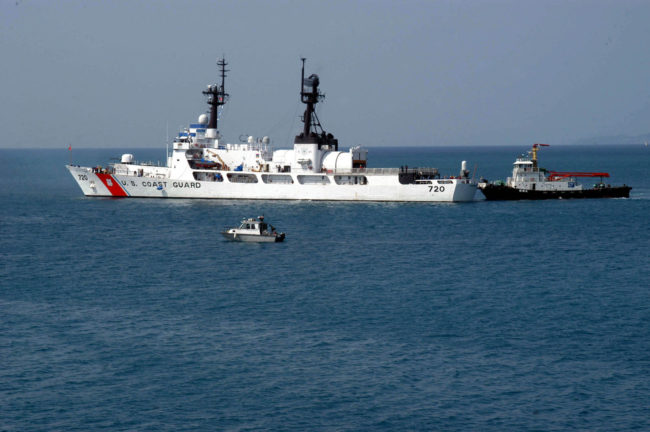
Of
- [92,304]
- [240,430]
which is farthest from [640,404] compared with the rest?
[92,304]

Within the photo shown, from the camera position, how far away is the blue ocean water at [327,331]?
29.5 m

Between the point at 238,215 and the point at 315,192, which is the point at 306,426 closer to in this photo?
the point at 238,215

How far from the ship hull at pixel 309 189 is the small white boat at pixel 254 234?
28885mm

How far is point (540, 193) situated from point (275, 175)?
3409 cm

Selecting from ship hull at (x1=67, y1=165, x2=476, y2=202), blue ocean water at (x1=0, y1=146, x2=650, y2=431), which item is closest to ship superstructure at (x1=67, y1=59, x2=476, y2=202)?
ship hull at (x1=67, y1=165, x2=476, y2=202)

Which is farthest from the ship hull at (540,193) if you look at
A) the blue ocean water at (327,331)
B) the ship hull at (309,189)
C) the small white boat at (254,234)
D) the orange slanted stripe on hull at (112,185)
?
the orange slanted stripe on hull at (112,185)

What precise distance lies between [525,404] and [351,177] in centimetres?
6823

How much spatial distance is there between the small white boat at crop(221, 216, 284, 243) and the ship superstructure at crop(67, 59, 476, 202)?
2899cm

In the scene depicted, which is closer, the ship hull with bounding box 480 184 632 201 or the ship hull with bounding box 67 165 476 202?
the ship hull with bounding box 67 165 476 202

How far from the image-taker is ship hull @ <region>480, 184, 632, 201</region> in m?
102

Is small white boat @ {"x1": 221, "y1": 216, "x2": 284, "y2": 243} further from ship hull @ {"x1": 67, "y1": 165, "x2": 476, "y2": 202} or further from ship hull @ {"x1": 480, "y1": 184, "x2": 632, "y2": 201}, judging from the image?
ship hull @ {"x1": 480, "y1": 184, "x2": 632, "y2": 201}

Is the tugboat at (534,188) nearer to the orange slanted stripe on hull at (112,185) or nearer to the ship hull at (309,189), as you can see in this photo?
the ship hull at (309,189)

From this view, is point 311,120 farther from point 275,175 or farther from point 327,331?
point 327,331

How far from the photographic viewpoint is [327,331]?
128 ft
